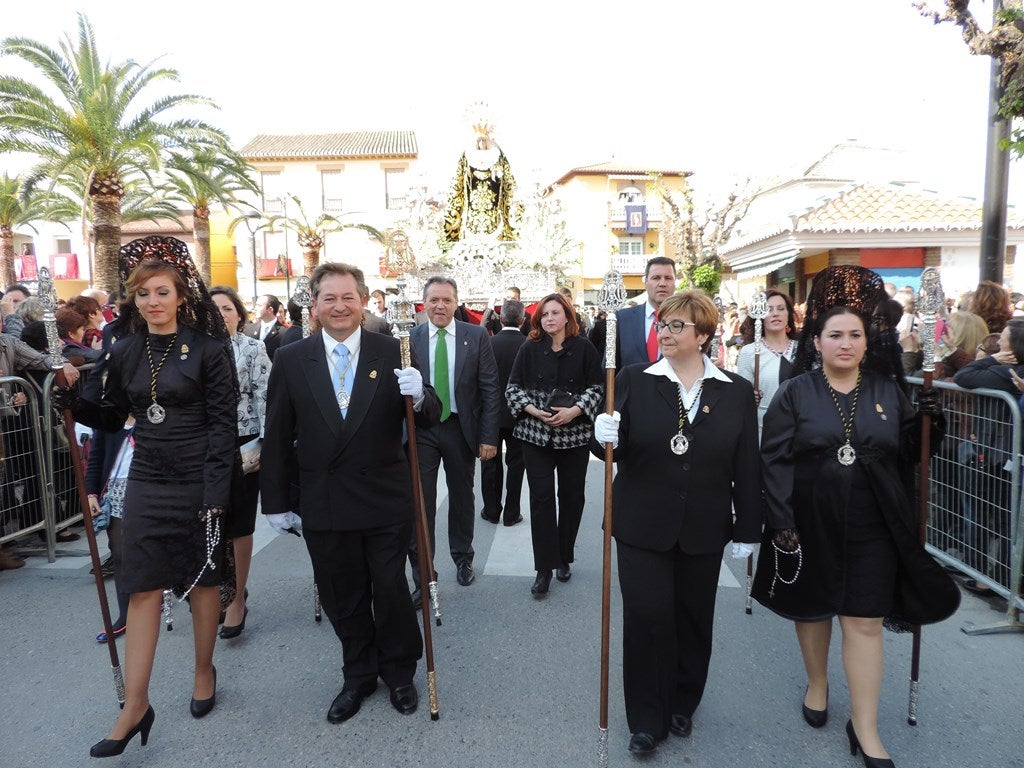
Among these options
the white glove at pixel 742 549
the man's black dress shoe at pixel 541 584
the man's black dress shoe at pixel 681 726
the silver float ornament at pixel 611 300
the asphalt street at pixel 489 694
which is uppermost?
the silver float ornament at pixel 611 300

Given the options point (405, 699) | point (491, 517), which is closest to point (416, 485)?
point (405, 699)

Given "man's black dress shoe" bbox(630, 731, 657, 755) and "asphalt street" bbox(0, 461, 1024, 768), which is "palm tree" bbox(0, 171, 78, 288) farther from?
"man's black dress shoe" bbox(630, 731, 657, 755)

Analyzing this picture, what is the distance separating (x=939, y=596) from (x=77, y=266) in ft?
161

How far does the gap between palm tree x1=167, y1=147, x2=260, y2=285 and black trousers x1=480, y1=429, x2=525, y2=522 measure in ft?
44.8

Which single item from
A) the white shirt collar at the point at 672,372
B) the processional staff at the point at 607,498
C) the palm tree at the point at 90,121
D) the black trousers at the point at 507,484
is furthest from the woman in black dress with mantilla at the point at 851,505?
the palm tree at the point at 90,121

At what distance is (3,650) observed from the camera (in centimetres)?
393

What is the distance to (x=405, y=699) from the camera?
3.29 meters

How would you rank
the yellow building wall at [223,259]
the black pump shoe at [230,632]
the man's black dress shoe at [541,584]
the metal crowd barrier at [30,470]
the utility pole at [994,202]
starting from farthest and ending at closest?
the yellow building wall at [223,259] < the utility pole at [994,202] < the metal crowd barrier at [30,470] < the man's black dress shoe at [541,584] < the black pump shoe at [230,632]

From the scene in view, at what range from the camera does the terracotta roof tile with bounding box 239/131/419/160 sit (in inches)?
1730

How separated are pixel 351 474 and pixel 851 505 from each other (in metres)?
2.22

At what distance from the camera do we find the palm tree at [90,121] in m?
13.5

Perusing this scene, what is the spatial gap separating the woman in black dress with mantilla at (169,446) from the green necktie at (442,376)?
1.77 meters

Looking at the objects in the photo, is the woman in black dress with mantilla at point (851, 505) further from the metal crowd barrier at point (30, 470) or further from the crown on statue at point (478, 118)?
the crown on statue at point (478, 118)

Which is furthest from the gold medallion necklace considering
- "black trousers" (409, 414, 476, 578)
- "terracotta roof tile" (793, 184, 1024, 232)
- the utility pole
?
"terracotta roof tile" (793, 184, 1024, 232)
